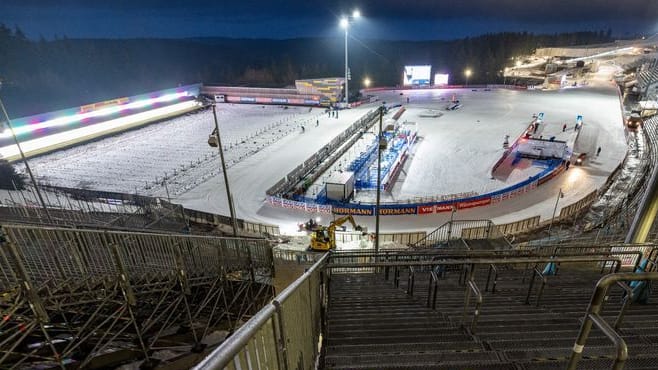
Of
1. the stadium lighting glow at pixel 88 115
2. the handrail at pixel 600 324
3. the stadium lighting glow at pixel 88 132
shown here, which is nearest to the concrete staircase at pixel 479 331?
the handrail at pixel 600 324

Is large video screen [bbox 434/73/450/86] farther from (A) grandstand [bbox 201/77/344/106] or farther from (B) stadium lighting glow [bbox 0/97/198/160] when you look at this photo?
(B) stadium lighting glow [bbox 0/97/198/160]

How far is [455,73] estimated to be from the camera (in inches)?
3418

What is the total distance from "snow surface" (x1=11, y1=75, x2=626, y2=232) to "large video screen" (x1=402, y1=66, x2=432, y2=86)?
14.8 metres

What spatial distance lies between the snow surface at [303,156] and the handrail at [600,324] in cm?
1663

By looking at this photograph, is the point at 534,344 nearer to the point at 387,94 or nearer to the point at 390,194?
the point at 390,194

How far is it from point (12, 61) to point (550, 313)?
327 ft

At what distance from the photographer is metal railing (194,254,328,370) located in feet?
5.08

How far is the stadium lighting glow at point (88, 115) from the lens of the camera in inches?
1332

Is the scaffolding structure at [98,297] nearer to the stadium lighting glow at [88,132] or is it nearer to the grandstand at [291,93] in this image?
the stadium lighting glow at [88,132]

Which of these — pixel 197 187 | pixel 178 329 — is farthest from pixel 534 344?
pixel 197 187

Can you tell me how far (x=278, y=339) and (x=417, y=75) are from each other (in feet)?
224

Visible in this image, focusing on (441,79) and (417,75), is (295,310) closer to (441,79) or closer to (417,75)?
(417,75)

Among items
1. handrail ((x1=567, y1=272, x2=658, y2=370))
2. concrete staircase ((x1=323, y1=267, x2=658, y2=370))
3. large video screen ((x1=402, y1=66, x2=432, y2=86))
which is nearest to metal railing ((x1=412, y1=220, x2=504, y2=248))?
concrete staircase ((x1=323, y1=267, x2=658, y2=370))

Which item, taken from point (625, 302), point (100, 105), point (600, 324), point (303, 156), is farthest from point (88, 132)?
point (600, 324)
